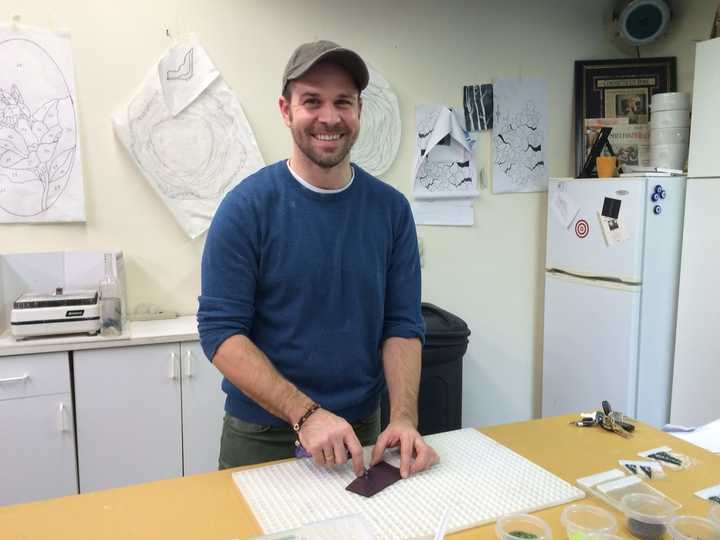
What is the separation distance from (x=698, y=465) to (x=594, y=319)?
5.56 feet

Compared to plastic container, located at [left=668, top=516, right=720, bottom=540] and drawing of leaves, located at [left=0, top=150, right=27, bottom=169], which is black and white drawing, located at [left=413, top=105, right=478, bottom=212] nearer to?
drawing of leaves, located at [left=0, top=150, right=27, bottom=169]

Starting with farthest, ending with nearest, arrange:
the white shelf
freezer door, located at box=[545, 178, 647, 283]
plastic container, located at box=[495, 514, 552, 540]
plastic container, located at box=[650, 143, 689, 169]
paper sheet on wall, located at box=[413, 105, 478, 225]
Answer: paper sheet on wall, located at box=[413, 105, 478, 225]
plastic container, located at box=[650, 143, 689, 169]
freezer door, located at box=[545, 178, 647, 283]
the white shelf
plastic container, located at box=[495, 514, 552, 540]

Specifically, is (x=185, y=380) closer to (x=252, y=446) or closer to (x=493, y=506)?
(x=252, y=446)

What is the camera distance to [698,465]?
4.03 ft

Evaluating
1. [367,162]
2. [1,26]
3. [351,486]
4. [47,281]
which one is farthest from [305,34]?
[351,486]

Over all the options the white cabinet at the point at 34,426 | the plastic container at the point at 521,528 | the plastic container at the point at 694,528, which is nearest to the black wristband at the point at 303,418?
the plastic container at the point at 521,528

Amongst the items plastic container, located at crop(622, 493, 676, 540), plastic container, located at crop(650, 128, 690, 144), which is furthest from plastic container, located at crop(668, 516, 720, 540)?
plastic container, located at crop(650, 128, 690, 144)

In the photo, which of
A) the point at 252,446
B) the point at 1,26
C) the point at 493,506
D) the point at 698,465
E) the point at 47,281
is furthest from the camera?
the point at 47,281

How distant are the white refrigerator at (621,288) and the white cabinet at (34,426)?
2346 mm

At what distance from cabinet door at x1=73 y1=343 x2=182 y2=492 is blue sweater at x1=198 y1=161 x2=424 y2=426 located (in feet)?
3.25

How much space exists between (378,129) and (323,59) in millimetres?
1686

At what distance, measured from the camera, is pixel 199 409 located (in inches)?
93.8

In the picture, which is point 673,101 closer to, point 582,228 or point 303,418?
point 582,228

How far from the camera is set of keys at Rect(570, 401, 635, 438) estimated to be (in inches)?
54.8
